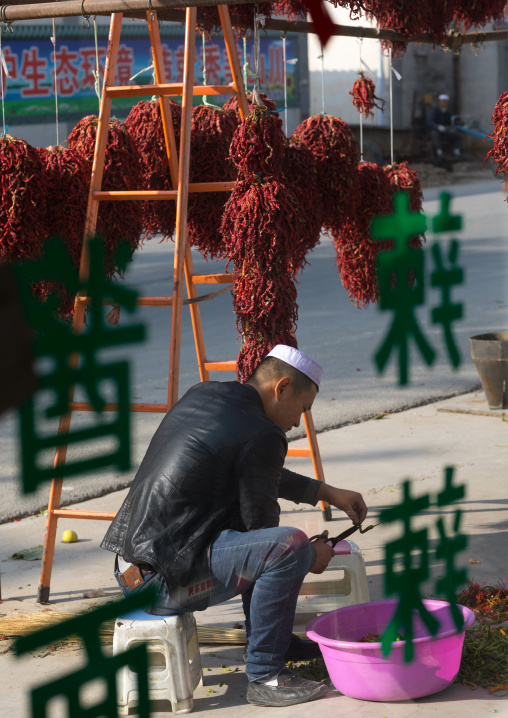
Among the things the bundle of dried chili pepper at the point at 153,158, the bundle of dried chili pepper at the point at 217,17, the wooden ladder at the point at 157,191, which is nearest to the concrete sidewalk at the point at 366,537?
the wooden ladder at the point at 157,191

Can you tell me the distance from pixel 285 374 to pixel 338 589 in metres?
1.04

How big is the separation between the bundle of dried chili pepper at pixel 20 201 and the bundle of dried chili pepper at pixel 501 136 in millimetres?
1387

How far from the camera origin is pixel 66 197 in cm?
329

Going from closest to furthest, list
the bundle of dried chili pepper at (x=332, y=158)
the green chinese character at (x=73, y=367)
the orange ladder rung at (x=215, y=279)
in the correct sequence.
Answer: the green chinese character at (x=73, y=367), the orange ladder rung at (x=215, y=279), the bundle of dried chili pepper at (x=332, y=158)

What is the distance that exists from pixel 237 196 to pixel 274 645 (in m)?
1.45

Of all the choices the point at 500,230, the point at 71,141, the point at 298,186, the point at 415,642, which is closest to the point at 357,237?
the point at 298,186

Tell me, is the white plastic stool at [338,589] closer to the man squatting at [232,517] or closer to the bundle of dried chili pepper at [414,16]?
the man squatting at [232,517]

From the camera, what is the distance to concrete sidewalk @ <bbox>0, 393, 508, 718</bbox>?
2902 mm

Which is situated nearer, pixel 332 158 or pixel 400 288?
pixel 400 288

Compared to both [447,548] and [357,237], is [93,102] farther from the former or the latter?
[447,548]

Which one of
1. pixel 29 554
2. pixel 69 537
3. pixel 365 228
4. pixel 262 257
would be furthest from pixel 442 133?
pixel 262 257

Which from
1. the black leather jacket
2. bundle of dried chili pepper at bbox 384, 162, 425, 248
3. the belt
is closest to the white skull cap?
the black leather jacket

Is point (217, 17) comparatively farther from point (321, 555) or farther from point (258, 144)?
point (321, 555)

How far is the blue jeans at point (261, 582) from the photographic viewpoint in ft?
9.25
